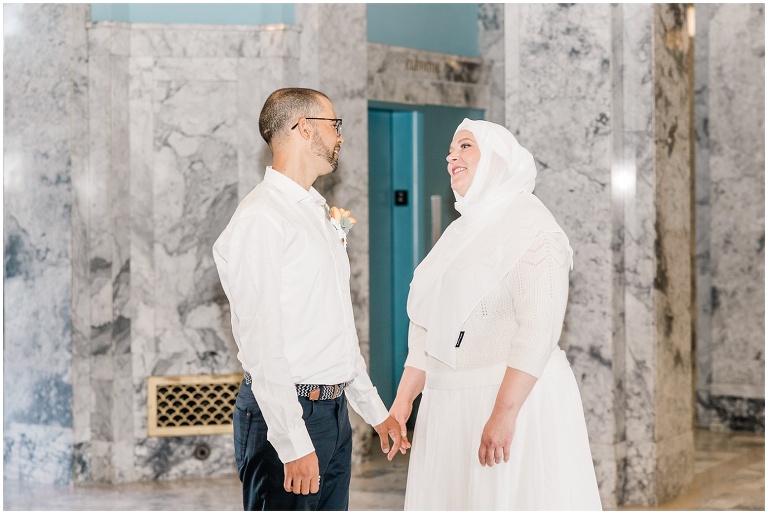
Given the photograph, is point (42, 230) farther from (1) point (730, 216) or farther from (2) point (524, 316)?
(1) point (730, 216)

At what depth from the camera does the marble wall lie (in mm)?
8164

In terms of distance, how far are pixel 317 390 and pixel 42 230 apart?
394 cm

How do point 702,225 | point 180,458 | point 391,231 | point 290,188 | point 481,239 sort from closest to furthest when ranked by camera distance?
point 290,188, point 481,239, point 180,458, point 391,231, point 702,225

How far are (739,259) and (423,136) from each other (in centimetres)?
263

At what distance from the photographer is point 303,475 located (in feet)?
9.39

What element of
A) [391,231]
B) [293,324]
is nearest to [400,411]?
[293,324]

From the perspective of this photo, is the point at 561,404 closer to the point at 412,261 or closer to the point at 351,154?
the point at 351,154

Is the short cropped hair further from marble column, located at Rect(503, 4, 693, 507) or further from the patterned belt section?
marble column, located at Rect(503, 4, 693, 507)

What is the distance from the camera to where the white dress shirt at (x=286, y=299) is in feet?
9.33

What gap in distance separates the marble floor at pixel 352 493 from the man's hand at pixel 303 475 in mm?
2929

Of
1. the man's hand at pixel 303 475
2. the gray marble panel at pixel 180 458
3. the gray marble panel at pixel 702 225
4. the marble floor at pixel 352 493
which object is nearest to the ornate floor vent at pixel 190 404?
the gray marble panel at pixel 180 458

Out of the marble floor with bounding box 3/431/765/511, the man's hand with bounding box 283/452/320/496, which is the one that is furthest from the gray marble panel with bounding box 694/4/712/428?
the man's hand with bounding box 283/452/320/496

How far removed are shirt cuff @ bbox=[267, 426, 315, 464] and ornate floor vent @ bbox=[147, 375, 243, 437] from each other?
3740mm

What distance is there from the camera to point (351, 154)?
6.67 metres
